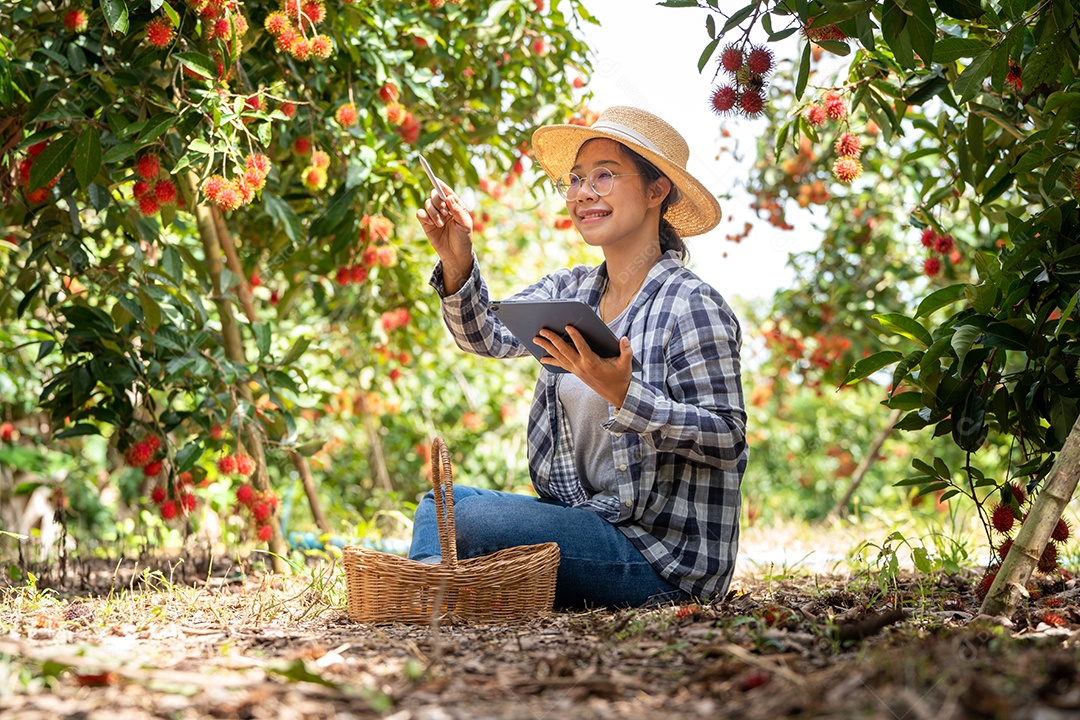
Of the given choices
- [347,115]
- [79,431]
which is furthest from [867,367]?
[79,431]

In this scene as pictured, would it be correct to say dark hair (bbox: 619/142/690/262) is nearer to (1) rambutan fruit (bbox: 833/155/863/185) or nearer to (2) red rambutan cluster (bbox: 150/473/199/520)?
(1) rambutan fruit (bbox: 833/155/863/185)

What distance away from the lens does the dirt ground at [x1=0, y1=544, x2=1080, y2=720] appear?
114 centimetres

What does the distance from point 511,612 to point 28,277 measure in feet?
5.68

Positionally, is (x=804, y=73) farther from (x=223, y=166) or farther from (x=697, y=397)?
(x=223, y=166)

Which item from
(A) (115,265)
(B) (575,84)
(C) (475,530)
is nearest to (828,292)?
(B) (575,84)

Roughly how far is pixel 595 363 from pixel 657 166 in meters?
0.71

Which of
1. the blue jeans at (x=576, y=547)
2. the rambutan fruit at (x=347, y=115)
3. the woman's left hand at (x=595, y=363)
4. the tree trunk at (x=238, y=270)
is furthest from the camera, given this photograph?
the tree trunk at (x=238, y=270)

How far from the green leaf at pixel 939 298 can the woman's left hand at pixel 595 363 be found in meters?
0.60

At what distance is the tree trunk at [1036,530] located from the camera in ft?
5.62

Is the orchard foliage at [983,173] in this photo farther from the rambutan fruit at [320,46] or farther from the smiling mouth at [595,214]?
the rambutan fruit at [320,46]

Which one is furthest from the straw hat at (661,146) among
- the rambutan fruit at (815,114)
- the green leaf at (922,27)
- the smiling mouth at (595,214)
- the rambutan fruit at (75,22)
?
the rambutan fruit at (75,22)

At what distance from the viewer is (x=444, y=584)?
2.01 metres

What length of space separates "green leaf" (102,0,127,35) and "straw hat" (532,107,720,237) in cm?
106

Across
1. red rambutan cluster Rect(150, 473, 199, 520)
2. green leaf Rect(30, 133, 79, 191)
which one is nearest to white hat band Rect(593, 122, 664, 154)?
green leaf Rect(30, 133, 79, 191)
